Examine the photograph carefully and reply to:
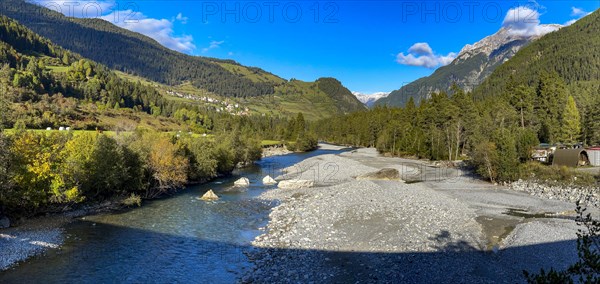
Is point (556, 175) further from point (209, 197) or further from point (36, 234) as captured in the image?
point (36, 234)

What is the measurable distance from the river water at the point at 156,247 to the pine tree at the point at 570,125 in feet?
219

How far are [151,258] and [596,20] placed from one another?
840 feet

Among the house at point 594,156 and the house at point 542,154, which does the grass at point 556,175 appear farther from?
the house at point 594,156

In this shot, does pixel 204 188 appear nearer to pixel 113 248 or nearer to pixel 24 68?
pixel 113 248

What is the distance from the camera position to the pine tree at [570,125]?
2677 inches

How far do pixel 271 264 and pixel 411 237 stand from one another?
10.1m

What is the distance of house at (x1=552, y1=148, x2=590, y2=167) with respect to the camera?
4891cm

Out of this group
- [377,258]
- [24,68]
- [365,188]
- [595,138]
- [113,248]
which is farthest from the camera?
[24,68]

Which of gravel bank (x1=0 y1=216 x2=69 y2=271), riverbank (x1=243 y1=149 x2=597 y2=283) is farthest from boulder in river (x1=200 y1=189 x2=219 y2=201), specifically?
gravel bank (x1=0 y1=216 x2=69 y2=271)

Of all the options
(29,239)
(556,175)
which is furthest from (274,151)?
(29,239)

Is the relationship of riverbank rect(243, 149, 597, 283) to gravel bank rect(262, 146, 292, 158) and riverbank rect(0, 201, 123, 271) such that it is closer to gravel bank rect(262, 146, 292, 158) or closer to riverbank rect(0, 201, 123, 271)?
riverbank rect(0, 201, 123, 271)

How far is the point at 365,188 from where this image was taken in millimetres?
42750

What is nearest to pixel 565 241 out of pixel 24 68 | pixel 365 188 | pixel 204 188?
pixel 365 188

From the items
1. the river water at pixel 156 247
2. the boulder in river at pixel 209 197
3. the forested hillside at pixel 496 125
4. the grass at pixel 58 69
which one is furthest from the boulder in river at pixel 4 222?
the grass at pixel 58 69
